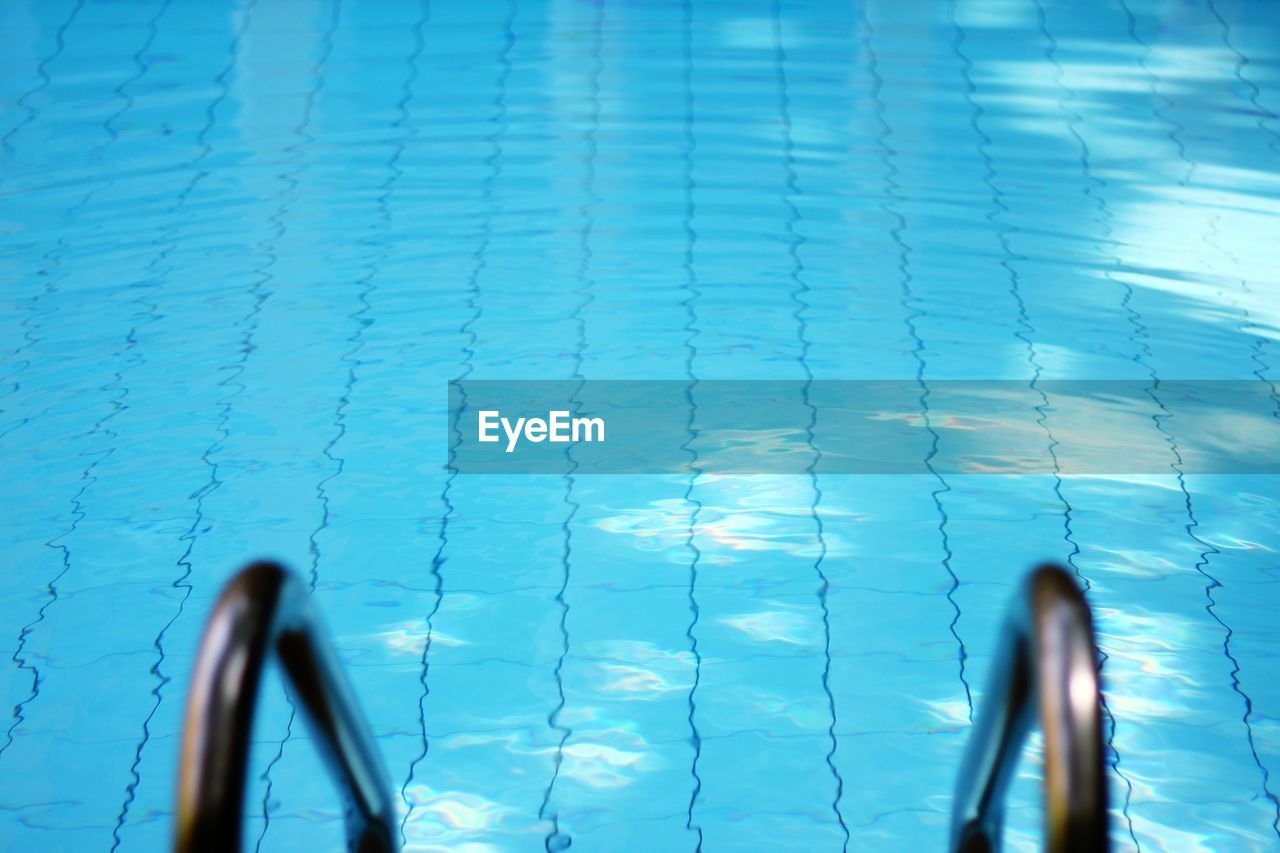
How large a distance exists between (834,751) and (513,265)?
309cm

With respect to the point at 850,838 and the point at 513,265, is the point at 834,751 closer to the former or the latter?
the point at 850,838

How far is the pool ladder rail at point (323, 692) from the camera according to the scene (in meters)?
0.95

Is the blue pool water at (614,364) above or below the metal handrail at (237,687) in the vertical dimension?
below

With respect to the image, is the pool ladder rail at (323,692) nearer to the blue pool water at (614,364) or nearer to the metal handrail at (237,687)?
the metal handrail at (237,687)

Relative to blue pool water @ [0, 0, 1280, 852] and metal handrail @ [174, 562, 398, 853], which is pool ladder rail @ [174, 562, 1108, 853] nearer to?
metal handrail @ [174, 562, 398, 853]

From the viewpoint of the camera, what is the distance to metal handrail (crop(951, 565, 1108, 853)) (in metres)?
0.94

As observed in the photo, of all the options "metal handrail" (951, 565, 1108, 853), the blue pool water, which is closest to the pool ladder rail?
"metal handrail" (951, 565, 1108, 853)

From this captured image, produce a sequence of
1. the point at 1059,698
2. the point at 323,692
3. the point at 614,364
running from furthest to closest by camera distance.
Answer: the point at 614,364, the point at 323,692, the point at 1059,698

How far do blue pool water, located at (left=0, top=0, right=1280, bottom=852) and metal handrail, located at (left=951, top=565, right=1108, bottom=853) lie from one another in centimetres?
170

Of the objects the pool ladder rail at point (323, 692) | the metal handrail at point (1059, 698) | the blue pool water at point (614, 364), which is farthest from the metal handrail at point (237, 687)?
the blue pool water at point (614, 364)

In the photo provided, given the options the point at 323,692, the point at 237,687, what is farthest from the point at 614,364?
the point at 237,687

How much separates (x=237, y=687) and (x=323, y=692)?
259 millimetres

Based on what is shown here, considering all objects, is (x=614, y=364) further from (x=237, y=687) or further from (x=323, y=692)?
(x=237, y=687)

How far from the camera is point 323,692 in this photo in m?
1.24
